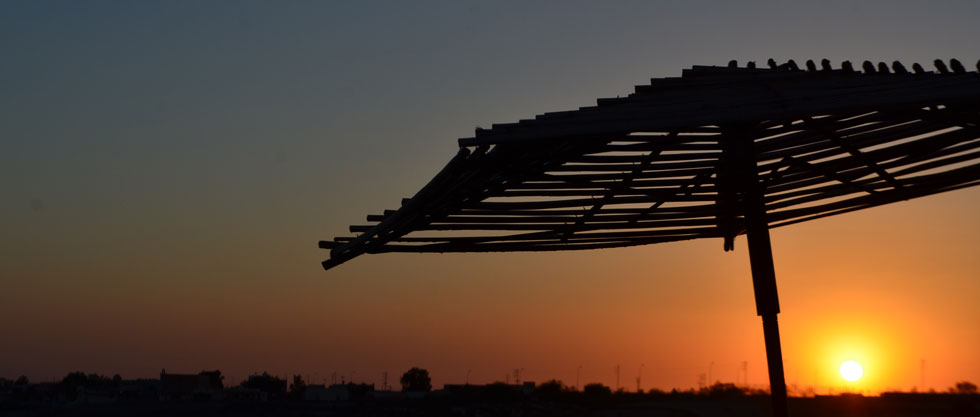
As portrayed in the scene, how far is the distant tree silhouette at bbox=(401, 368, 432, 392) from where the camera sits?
319 feet

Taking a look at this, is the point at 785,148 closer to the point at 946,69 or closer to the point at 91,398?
the point at 946,69

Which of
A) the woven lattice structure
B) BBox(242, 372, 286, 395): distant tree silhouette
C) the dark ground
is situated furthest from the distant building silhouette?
the woven lattice structure

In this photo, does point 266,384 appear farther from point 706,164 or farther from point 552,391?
point 706,164

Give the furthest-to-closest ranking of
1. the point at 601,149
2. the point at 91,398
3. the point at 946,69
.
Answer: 1. the point at 91,398
2. the point at 946,69
3. the point at 601,149

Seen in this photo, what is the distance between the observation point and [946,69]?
7.34 m

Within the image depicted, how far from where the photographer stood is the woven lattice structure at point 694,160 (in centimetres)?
626

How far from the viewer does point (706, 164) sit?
8266 millimetres

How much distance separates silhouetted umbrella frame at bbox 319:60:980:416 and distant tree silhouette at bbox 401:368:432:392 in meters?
90.0

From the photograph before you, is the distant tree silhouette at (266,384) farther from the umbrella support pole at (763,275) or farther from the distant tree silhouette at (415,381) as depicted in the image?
the umbrella support pole at (763,275)

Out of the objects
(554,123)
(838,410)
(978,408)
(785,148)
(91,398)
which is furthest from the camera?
(91,398)

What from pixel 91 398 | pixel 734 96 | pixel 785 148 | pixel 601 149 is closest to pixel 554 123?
pixel 601 149

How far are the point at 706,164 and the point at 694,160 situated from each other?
0.35 ft

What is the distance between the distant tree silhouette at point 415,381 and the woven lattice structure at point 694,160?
89852 mm

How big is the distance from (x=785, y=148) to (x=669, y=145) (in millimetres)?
1090
